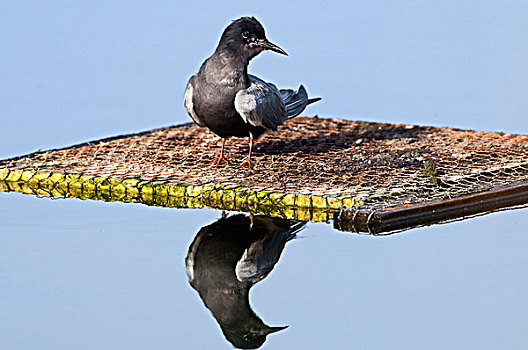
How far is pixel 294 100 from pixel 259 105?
38.0 inches

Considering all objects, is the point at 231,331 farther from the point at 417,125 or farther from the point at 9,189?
the point at 417,125

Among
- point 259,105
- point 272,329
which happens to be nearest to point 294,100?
point 259,105

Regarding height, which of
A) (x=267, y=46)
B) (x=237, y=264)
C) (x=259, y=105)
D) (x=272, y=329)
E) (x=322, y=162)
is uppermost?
(x=267, y=46)

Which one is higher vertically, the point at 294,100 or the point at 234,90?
the point at 294,100

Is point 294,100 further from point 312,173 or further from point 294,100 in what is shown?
point 312,173

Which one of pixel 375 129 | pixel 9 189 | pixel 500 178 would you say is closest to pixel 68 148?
pixel 9 189

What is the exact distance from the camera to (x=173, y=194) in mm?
8516

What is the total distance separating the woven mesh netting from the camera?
8336 millimetres

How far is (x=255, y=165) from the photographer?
912 centimetres

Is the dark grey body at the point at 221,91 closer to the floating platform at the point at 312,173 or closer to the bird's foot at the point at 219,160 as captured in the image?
the bird's foot at the point at 219,160

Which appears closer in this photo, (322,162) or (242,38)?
(242,38)

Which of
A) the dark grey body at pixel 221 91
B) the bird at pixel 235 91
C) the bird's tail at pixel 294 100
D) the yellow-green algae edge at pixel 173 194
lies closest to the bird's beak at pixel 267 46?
the bird at pixel 235 91

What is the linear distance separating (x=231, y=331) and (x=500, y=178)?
3.17m

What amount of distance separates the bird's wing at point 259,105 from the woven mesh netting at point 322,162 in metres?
0.36
